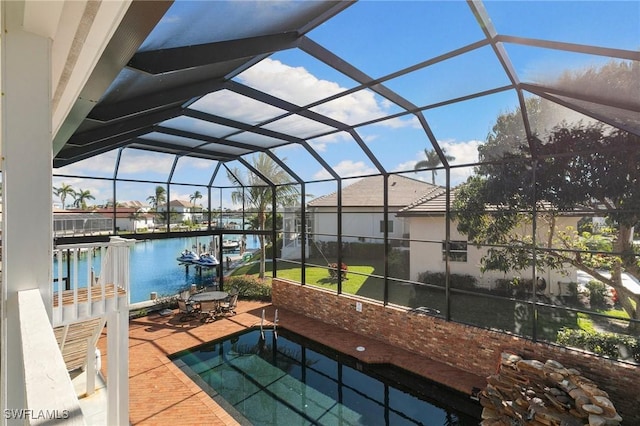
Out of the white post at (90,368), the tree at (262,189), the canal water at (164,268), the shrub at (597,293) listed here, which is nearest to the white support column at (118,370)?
the white post at (90,368)

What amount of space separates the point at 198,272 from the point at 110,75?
1267 cm

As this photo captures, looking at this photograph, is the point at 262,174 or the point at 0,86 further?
the point at 262,174

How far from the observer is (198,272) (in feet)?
44.5

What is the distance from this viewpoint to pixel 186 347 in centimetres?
734

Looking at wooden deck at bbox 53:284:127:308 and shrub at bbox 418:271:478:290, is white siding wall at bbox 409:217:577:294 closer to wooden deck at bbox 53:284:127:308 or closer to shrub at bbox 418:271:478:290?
shrub at bbox 418:271:478:290

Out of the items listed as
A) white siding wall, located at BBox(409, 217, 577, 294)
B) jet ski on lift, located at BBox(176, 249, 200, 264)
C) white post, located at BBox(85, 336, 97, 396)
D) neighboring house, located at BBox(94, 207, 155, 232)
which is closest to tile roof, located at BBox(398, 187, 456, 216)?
white siding wall, located at BBox(409, 217, 577, 294)

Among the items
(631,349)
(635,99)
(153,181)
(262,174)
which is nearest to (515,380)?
(631,349)

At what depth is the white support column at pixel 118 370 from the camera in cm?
423

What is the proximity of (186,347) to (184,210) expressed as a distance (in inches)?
183

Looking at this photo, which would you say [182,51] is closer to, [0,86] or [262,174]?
[0,86]

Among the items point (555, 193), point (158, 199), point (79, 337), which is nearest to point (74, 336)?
point (79, 337)

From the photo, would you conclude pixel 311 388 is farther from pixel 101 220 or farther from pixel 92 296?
pixel 101 220

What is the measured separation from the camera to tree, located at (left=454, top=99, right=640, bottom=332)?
16.2 ft

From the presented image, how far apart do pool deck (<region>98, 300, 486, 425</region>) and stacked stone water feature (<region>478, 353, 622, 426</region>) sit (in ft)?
2.26
